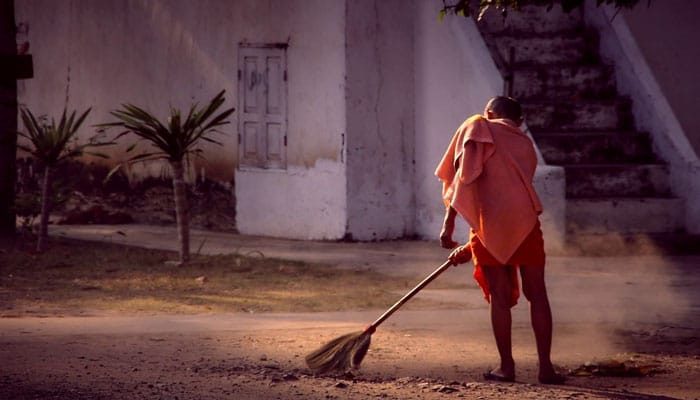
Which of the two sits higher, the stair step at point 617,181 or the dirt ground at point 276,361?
the stair step at point 617,181

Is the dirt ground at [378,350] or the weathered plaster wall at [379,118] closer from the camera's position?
the dirt ground at [378,350]

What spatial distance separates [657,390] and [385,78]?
797 cm

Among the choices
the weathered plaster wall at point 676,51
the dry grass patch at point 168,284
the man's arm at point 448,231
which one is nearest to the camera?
the man's arm at point 448,231

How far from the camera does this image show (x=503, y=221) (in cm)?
730

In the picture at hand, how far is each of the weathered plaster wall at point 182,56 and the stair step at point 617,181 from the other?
8.00 ft

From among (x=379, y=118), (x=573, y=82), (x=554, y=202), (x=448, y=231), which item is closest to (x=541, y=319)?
(x=448, y=231)

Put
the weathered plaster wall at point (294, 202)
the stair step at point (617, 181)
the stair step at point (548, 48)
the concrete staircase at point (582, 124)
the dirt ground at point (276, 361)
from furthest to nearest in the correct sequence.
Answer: the stair step at point (548, 48) → the weathered plaster wall at point (294, 202) → the stair step at point (617, 181) → the concrete staircase at point (582, 124) → the dirt ground at point (276, 361)

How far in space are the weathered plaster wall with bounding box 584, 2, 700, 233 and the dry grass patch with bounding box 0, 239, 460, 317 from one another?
3.64 meters

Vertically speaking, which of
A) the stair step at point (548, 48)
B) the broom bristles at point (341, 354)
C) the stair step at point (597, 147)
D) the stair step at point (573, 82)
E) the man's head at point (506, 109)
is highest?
the stair step at point (548, 48)

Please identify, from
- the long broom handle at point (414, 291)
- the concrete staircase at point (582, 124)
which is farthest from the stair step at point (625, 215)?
the long broom handle at point (414, 291)

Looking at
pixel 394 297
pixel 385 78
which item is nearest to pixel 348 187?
pixel 385 78

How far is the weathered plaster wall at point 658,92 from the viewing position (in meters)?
13.9

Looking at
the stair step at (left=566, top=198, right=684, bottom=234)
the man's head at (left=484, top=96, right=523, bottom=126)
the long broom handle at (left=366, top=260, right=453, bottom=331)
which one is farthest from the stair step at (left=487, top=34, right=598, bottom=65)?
the long broom handle at (left=366, top=260, right=453, bottom=331)

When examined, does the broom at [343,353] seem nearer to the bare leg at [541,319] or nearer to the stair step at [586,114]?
the bare leg at [541,319]
